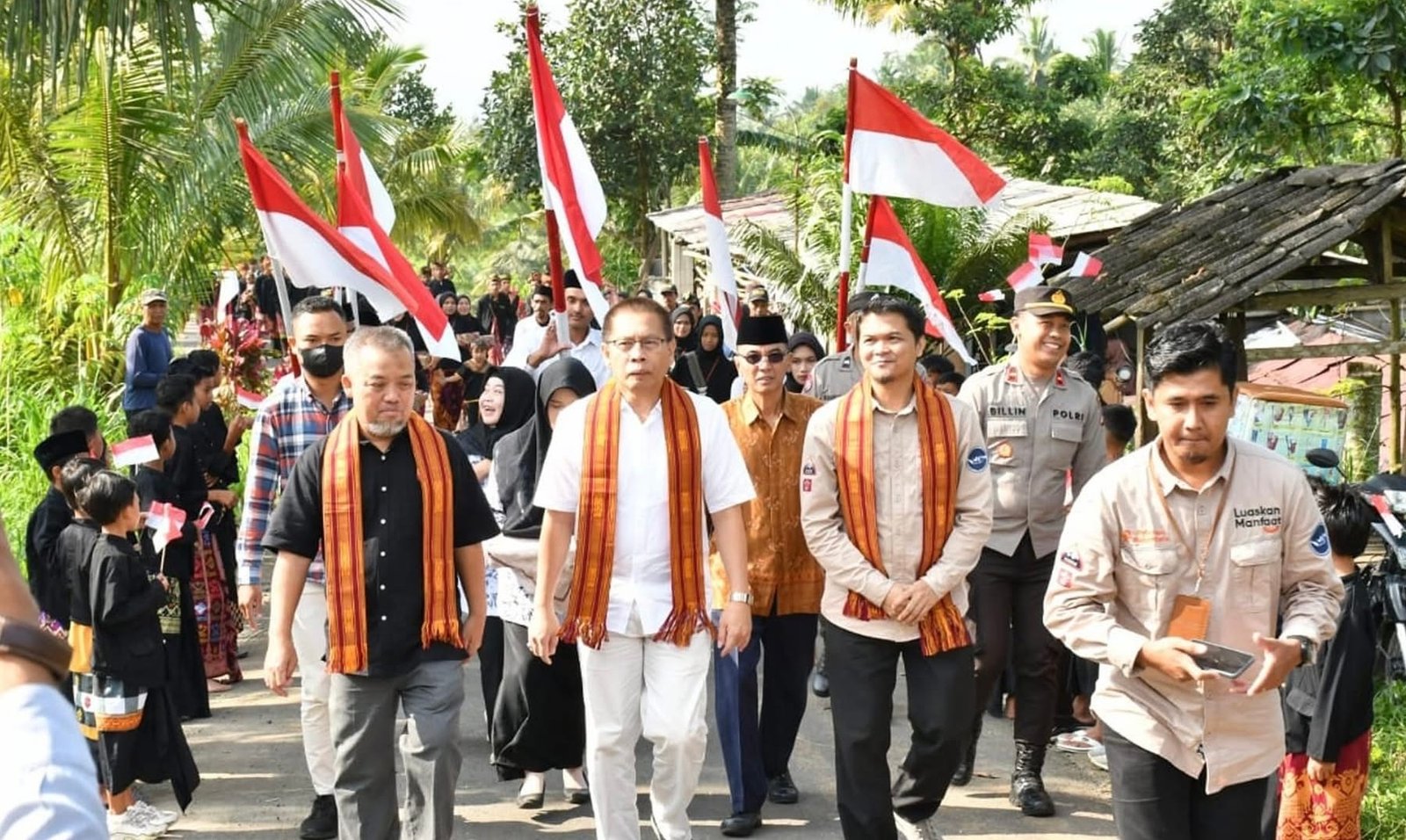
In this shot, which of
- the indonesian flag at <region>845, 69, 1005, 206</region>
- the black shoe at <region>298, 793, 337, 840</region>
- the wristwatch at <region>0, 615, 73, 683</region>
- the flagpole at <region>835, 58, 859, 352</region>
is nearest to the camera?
the wristwatch at <region>0, 615, 73, 683</region>

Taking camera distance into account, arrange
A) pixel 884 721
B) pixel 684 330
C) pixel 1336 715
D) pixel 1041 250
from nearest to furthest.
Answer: pixel 1336 715 < pixel 884 721 < pixel 1041 250 < pixel 684 330

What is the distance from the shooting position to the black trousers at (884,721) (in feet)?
18.1

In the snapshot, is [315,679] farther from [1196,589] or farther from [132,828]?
[1196,589]

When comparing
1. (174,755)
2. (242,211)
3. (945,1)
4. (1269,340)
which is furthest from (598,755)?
(945,1)

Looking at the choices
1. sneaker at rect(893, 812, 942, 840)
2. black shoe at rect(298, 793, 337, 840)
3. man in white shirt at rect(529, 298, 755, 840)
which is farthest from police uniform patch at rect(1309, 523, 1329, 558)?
black shoe at rect(298, 793, 337, 840)

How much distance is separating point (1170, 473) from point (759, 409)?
8.42 ft

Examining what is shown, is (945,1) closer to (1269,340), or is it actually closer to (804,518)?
(1269,340)

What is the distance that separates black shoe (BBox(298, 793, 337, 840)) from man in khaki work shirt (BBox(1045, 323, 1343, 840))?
3.26 metres

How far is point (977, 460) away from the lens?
570 cm

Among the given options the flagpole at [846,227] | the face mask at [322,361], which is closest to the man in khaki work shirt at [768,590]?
the flagpole at [846,227]

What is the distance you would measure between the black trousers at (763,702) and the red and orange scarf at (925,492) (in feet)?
3.07

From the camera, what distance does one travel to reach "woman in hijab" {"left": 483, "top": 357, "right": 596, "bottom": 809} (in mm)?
6297

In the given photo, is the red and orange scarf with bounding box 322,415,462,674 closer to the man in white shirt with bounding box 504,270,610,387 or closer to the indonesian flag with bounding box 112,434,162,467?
the indonesian flag with bounding box 112,434,162,467

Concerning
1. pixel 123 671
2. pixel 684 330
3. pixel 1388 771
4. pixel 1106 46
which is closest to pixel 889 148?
pixel 1388 771
